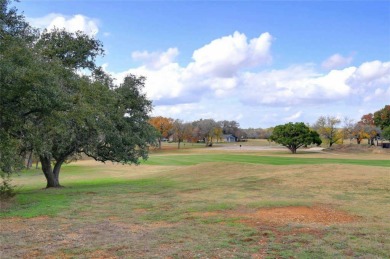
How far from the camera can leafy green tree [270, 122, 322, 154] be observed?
81188 mm

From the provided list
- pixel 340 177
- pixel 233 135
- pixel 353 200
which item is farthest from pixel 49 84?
pixel 233 135

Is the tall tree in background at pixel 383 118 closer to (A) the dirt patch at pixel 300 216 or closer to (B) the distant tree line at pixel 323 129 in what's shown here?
(B) the distant tree line at pixel 323 129

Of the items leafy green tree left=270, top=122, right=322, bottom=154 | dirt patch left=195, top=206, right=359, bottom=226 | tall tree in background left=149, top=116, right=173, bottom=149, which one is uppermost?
tall tree in background left=149, top=116, right=173, bottom=149

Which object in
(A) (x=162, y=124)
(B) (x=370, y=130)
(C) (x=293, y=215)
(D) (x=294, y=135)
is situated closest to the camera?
(C) (x=293, y=215)

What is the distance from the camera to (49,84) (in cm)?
1477

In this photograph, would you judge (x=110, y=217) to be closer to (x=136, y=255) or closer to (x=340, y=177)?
(x=136, y=255)

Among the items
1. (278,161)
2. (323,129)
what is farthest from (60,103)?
(323,129)

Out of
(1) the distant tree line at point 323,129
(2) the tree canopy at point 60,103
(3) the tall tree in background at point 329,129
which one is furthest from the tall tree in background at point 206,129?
(2) the tree canopy at point 60,103

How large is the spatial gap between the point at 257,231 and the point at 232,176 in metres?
19.8

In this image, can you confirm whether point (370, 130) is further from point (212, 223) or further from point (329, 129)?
point (212, 223)

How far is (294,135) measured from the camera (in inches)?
3241

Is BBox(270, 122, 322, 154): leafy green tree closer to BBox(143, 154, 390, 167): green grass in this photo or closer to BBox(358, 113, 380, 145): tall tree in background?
BBox(143, 154, 390, 167): green grass

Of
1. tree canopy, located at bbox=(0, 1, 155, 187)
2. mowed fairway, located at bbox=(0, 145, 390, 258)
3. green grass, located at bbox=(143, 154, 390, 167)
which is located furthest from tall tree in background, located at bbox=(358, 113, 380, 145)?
tree canopy, located at bbox=(0, 1, 155, 187)

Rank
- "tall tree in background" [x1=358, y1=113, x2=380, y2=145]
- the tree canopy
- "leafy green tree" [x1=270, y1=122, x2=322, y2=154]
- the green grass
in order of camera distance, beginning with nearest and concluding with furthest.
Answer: the tree canopy → the green grass → "leafy green tree" [x1=270, y1=122, x2=322, y2=154] → "tall tree in background" [x1=358, y1=113, x2=380, y2=145]
